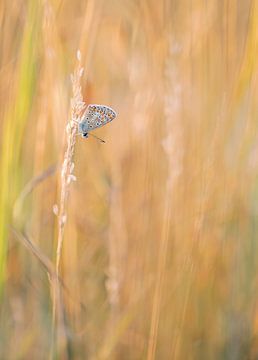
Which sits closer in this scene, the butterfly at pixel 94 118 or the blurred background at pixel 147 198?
the butterfly at pixel 94 118

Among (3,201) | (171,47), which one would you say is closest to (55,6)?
(171,47)

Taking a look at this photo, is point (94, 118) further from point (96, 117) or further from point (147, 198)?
point (147, 198)

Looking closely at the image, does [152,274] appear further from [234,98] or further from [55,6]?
[55,6]

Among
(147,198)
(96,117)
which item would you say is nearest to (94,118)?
(96,117)

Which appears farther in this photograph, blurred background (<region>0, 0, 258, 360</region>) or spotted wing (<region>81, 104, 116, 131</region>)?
blurred background (<region>0, 0, 258, 360</region>)
